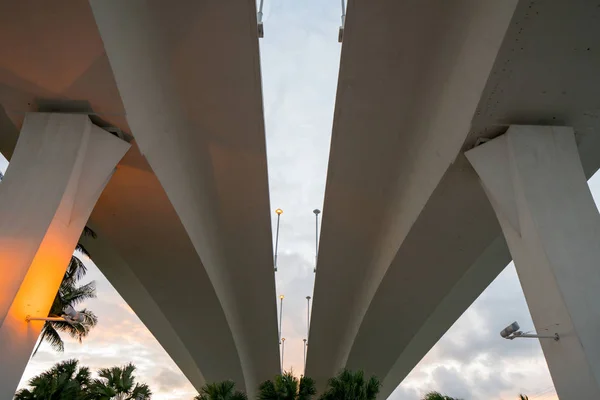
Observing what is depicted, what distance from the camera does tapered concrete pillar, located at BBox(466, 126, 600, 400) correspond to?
16.9 feet

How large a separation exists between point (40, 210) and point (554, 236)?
7.11 m

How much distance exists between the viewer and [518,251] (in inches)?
244

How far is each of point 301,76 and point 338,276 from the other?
7.12 metres

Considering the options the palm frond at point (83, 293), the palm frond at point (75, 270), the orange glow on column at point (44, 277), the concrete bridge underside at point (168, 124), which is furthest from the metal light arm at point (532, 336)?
the palm frond at point (83, 293)

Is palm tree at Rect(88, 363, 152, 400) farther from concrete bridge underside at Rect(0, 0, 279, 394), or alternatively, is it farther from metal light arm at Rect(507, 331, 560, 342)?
metal light arm at Rect(507, 331, 560, 342)

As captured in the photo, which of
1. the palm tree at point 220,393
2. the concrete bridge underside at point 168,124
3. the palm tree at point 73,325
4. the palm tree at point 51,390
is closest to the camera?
the concrete bridge underside at point 168,124

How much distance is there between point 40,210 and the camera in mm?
5766

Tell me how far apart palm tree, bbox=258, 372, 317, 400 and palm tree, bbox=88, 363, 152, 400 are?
3.45 meters

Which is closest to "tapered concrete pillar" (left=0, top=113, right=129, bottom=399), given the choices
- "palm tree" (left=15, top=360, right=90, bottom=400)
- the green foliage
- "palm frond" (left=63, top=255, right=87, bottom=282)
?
the green foliage

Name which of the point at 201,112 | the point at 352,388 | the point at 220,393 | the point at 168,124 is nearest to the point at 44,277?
the point at 168,124

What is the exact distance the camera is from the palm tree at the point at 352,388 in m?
10.1

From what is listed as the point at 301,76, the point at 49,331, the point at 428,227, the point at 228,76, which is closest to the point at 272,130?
the point at 301,76

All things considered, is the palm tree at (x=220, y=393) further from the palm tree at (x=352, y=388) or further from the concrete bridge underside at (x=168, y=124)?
the palm tree at (x=352, y=388)

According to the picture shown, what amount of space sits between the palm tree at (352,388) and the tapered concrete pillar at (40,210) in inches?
283
